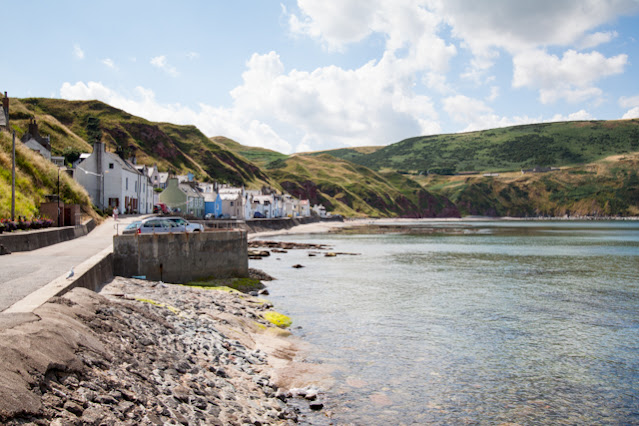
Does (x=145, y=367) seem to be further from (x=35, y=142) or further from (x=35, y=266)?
(x=35, y=142)

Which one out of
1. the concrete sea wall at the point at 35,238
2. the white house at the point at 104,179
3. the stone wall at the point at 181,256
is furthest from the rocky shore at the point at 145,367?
the white house at the point at 104,179

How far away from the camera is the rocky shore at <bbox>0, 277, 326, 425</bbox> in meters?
8.42

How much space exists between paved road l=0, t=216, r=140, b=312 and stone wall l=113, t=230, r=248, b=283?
6.55ft

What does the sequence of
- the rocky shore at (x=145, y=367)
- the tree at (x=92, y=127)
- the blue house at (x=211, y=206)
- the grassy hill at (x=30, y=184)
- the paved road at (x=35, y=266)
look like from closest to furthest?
the rocky shore at (x=145, y=367) → the paved road at (x=35, y=266) → the grassy hill at (x=30, y=184) → the blue house at (x=211, y=206) → the tree at (x=92, y=127)

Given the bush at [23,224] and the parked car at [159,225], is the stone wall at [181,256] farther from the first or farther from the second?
the bush at [23,224]

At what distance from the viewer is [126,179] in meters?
75.0

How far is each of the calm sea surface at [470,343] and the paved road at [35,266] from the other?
1013 centimetres

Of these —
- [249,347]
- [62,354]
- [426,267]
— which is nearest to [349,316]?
[249,347]

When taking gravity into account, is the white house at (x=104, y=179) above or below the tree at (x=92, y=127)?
below

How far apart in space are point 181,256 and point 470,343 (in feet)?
60.9

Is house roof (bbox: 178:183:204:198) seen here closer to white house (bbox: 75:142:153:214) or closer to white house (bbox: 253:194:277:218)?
white house (bbox: 75:142:153:214)

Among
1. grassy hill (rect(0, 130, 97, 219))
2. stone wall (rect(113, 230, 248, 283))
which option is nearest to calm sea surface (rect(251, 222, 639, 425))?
stone wall (rect(113, 230, 248, 283))

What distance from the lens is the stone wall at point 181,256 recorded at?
91.4 feet

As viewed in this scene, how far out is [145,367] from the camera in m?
12.1
